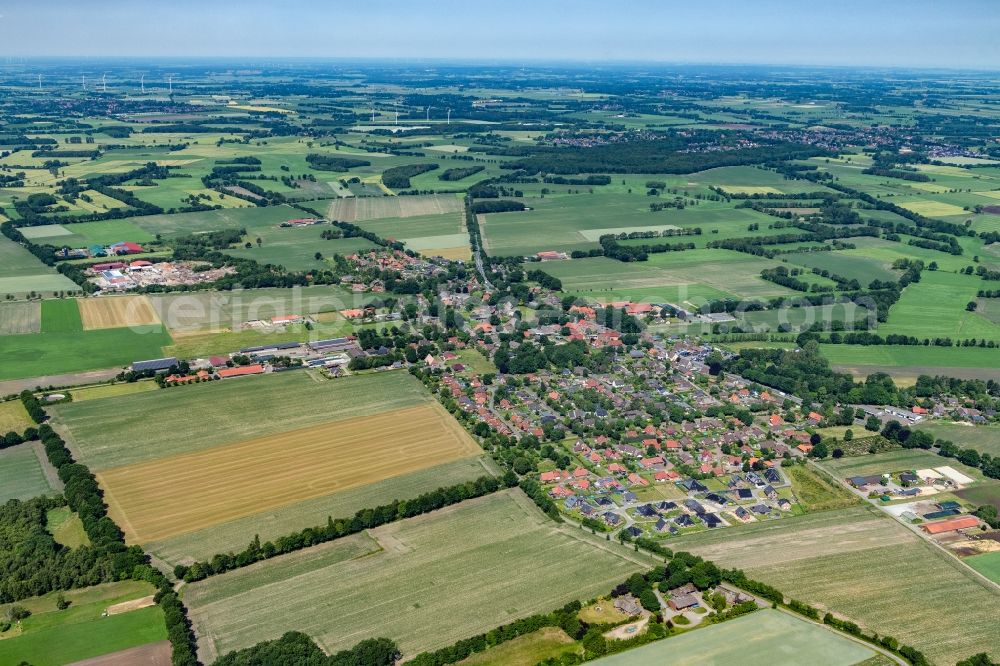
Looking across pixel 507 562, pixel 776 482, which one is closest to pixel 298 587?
pixel 507 562

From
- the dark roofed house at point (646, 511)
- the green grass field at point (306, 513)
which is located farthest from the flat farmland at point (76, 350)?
the dark roofed house at point (646, 511)

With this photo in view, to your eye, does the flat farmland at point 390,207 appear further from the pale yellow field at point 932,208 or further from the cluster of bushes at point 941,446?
the cluster of bushes at point 941,446

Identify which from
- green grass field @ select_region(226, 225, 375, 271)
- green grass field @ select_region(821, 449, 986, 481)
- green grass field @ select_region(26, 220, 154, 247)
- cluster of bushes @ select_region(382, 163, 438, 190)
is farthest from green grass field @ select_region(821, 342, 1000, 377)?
cluster of bushes @ select_region(382, 163, 438, 190)

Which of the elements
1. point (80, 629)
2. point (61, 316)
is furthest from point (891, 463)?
point (61, 316)

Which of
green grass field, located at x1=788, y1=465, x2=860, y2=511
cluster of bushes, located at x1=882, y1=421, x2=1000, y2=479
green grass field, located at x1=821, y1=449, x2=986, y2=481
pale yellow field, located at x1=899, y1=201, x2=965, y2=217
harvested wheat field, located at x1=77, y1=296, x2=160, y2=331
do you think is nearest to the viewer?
green grass field, located at x1=788, y1=465, x2=860, y2=511

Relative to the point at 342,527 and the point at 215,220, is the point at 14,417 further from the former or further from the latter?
the point at 215,220

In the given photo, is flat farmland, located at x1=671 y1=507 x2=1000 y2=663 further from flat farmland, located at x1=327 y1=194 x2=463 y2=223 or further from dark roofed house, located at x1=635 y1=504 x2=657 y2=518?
flat farmland, located at x1=327 y1=194 x2=463 y2=223

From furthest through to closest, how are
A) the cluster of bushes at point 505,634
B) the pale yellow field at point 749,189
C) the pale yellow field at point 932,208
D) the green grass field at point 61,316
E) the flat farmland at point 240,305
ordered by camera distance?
the pale yellow field at point 749,189 → the pale yellow field at point 932,208 → the flat farmland at point 240,305 → the green grass field at point 61,316 → the cluster of bushes at point 505,634
